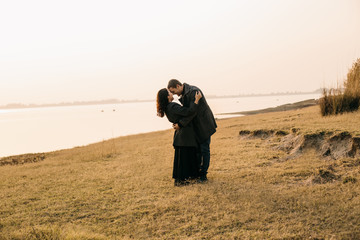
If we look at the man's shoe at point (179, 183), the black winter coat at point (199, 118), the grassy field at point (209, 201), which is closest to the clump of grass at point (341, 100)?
the grassy field at point (209, 201)

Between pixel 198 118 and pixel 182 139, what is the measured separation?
589 mm

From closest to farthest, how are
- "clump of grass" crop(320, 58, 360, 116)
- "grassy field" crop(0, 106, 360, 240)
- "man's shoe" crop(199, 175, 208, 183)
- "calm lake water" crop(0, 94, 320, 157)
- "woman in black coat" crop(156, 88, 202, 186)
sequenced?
1. "grassy field" crop(0, 106, 360, 240)
2. "woman in black coat" crop(156, 88, 202, 186)
3. "man's shoe" crop(199, 175, 208, 183)
4. "clump of grass" crop(320, 58, 360, 116)
5. "calm lake water" crop(0, 94, 320, 157)

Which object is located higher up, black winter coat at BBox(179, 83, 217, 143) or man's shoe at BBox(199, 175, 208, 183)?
black winter coat at BBox(179, 83, 217, 143)

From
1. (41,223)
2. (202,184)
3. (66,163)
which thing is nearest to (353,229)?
(202,184)

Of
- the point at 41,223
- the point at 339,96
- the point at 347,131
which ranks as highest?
the point at 339,96

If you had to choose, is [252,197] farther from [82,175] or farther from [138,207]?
[82,175]

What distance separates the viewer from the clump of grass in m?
11.1

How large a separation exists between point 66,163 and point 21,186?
11.4 feet

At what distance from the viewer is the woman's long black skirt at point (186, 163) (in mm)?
6078

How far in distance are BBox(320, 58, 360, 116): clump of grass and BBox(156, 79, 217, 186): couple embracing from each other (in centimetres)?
771

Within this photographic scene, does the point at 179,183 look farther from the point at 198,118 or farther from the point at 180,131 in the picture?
the point at 198,118

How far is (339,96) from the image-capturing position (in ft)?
36.6

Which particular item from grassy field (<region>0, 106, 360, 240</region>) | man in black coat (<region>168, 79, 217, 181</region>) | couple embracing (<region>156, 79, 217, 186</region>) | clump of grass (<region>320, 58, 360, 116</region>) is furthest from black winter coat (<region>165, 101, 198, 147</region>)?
clump of grass (<region>320, 58, 360, 116</region>)

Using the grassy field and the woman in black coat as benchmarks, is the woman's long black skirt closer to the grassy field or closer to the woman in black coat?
the woman in black coat
